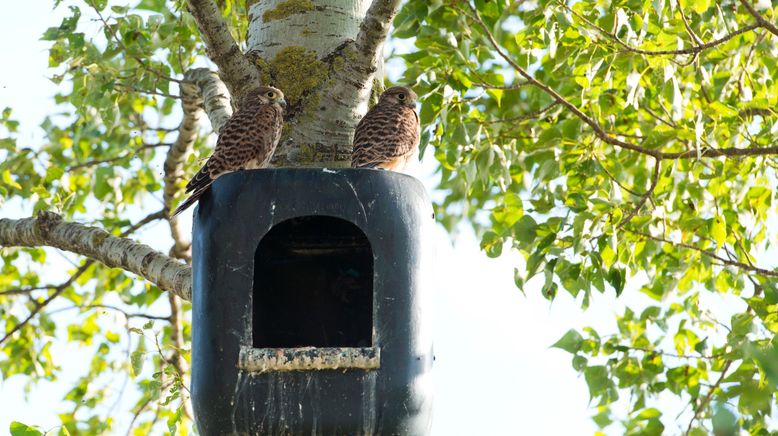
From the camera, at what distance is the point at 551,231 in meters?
4.42

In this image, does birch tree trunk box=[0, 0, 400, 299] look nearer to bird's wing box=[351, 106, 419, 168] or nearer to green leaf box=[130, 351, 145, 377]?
bird's wing box=[351, 106, 419, 168]

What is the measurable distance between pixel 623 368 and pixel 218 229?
2989mm

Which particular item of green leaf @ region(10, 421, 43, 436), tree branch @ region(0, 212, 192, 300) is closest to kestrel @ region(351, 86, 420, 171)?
tree branch @ region(0, 212, 192, 300)

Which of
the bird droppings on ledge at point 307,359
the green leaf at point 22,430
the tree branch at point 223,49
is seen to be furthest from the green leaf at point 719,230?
the green leaf at point 22,430

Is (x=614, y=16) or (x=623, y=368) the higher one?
(x=614, y=16)

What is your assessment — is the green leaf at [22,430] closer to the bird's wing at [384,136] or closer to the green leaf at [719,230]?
the bird's wing at [384,136]

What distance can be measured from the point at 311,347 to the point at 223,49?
104 centimetres

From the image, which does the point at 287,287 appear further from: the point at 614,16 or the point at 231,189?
the point at 614,16

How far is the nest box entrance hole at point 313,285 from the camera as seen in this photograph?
3.22m

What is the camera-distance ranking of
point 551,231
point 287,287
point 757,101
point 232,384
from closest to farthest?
point 232,384 < point 287,287 < point 551,231 < point 757,101

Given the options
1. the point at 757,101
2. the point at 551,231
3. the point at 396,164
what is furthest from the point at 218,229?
the point at 757,101

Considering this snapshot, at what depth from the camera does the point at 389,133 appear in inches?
147

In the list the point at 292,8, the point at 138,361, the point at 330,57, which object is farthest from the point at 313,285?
the point at 138,361

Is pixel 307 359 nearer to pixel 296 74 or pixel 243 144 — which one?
pixel 243 144
